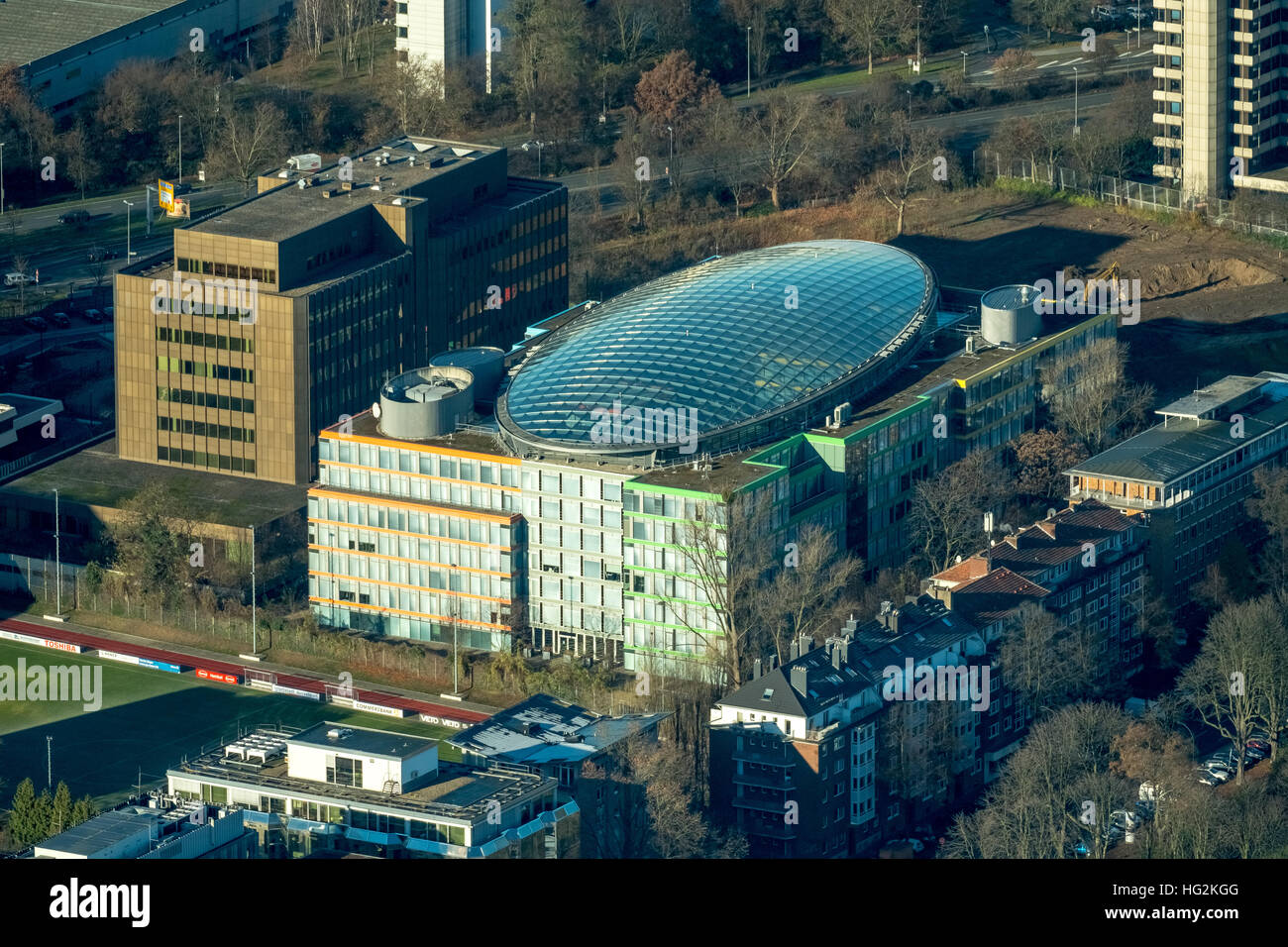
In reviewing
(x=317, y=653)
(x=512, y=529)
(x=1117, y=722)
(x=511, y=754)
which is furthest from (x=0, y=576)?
(x=1117, y=722)

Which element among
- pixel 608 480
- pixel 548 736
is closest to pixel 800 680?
pixel 548 736

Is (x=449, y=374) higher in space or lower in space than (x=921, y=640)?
higher

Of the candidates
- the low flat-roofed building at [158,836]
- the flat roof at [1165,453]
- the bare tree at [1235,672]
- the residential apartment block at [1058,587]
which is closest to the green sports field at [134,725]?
the low flat-roofed building at [158,836]

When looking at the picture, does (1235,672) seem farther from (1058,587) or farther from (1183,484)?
(1183,484)

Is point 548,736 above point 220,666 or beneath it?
above

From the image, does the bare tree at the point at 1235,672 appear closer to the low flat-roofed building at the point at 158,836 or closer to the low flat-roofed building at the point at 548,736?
the low flat-roofed building at the point at 548,736
